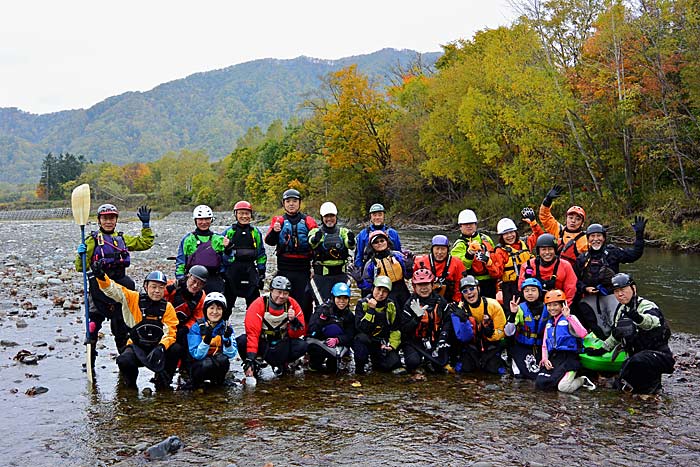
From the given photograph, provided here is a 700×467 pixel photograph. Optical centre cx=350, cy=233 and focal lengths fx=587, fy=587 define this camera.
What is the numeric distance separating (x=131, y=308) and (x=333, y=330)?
8.92 ft

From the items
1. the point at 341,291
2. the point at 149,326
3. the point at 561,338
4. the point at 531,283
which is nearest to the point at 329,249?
the point at 341,291

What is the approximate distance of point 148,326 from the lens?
7484 millimetres

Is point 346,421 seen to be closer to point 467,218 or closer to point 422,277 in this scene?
point 422,277

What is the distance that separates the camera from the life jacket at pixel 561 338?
7430mm

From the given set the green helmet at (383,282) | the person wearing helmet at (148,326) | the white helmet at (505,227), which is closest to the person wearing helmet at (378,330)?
the green helmet at (383,282)

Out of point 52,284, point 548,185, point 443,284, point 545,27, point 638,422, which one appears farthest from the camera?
point 548,185

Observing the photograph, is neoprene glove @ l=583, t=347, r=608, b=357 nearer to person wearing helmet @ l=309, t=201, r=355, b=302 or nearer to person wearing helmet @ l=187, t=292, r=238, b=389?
person wearing helmet @ l=309, t=201, r=355, b=302

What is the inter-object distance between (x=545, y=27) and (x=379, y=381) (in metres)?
29.9

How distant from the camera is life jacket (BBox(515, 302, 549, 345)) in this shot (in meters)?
7.86

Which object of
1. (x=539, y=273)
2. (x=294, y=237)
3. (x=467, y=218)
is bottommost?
(x=539, y=273)

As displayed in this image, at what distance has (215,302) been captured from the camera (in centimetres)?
750

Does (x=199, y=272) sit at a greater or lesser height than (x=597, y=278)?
greater

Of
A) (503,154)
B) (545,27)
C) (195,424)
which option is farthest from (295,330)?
(503,154)

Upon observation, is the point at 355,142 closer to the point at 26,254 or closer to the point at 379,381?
the point at 26,254
